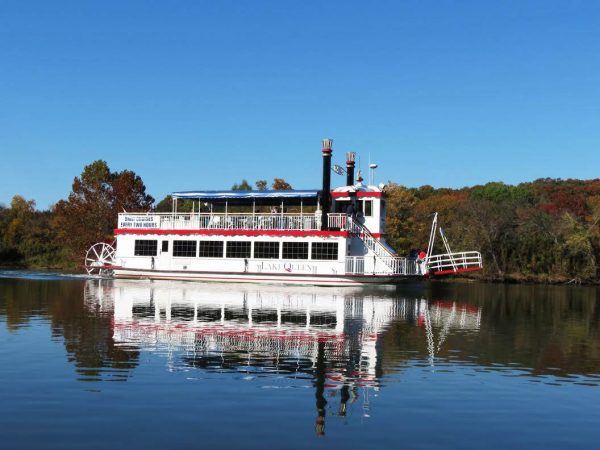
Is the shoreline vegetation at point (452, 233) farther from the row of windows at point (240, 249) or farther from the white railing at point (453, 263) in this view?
the row of windows at point (240, 249)

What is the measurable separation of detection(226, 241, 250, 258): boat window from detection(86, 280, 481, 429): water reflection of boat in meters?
4.90

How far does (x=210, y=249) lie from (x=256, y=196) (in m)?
3.95

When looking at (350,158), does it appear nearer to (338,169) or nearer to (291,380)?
(338,169)

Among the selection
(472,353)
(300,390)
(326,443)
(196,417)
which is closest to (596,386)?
(472,353)

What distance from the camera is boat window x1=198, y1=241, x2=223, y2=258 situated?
3575 centimetres

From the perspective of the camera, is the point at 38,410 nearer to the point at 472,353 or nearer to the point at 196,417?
the point at 196,417

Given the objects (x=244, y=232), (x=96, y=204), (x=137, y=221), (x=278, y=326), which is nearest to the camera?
(x=278, y=326)

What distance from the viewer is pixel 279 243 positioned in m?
34.6

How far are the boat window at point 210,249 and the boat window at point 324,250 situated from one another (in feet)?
17.7

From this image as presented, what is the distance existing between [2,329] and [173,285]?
18144mm

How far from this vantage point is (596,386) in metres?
10.3

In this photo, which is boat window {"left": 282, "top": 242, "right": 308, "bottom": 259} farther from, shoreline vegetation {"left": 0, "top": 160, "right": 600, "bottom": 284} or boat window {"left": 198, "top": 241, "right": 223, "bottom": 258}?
shoreline vegetation {"left": 0, "top": 160, "right": 600, "bottom": 284}

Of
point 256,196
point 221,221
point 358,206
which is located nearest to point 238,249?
point 221,221

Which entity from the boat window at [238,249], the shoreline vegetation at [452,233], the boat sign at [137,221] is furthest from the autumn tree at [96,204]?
the boat window at [238,249]
